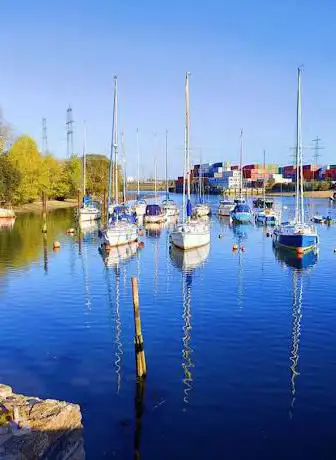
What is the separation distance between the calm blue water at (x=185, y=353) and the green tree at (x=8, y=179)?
162 ft

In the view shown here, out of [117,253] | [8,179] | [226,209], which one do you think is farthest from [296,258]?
[226,209]

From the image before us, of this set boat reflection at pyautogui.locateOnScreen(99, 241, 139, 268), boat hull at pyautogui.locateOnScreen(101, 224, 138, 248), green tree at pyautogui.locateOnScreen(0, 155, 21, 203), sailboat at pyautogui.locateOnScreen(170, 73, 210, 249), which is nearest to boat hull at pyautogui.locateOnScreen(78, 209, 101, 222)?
green tree at pyautogui.locateOnScreen(0, 155, 21, 203)

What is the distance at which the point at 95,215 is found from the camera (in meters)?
91.1

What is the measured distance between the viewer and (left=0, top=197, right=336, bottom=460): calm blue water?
1647cm

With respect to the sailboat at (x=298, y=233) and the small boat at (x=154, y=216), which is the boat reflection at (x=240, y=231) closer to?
the sailboat at (x=298, y=233)

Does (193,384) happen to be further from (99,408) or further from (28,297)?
(28,297)

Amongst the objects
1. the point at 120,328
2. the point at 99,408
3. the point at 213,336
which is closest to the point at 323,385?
the point at 213,336

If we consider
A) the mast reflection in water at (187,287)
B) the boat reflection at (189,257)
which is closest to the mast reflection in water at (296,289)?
the mast reflection in water at (187,287)

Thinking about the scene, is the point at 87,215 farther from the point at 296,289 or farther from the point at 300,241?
the point at 296,289

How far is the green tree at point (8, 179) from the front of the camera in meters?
92.6

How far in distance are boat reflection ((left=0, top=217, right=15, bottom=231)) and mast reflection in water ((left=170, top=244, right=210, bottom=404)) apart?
105 feet

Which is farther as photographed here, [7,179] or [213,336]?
[7,179]

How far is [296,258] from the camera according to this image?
5153cm

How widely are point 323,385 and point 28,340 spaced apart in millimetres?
14730
